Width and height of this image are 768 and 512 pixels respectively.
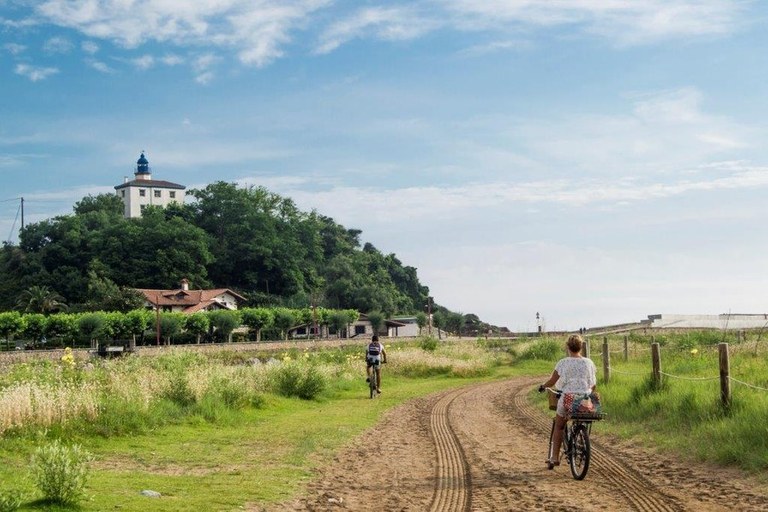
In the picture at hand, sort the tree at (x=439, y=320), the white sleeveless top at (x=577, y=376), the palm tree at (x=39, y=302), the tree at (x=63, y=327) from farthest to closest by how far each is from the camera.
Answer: the tree at (x=439, y=320) < the palm tree at (x=39, y=302) < the tree at (x=63, y=327) < the white sleeveless top at (x=577, y=376)

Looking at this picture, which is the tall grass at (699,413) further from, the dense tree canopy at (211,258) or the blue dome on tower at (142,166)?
the blue dome on tower at (142,166)

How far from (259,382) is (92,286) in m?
91.7

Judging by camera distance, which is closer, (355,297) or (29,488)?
(29,488)

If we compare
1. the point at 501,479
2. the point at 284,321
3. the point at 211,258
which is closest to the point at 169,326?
the point at 284,321

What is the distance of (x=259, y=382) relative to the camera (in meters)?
24.6

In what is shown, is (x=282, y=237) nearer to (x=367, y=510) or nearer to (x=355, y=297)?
(x=355, y=297)

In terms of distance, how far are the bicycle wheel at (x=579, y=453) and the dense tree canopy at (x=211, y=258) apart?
328ft

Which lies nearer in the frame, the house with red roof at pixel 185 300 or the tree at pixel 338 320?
the house with red roof at pixel 185 300

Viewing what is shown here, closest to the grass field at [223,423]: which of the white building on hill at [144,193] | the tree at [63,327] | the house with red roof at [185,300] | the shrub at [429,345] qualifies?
the shrub at [429,345]

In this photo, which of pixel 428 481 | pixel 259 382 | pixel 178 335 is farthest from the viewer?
pixel 178 335

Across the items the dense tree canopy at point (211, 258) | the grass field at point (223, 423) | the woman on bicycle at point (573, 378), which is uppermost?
the dense tree canopy at point (211, 258)

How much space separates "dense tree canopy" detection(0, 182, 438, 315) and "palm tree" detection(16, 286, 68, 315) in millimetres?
2359

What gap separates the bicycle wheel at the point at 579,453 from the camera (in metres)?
10.9

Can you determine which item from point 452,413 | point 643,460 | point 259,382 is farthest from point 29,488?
point 259,382
